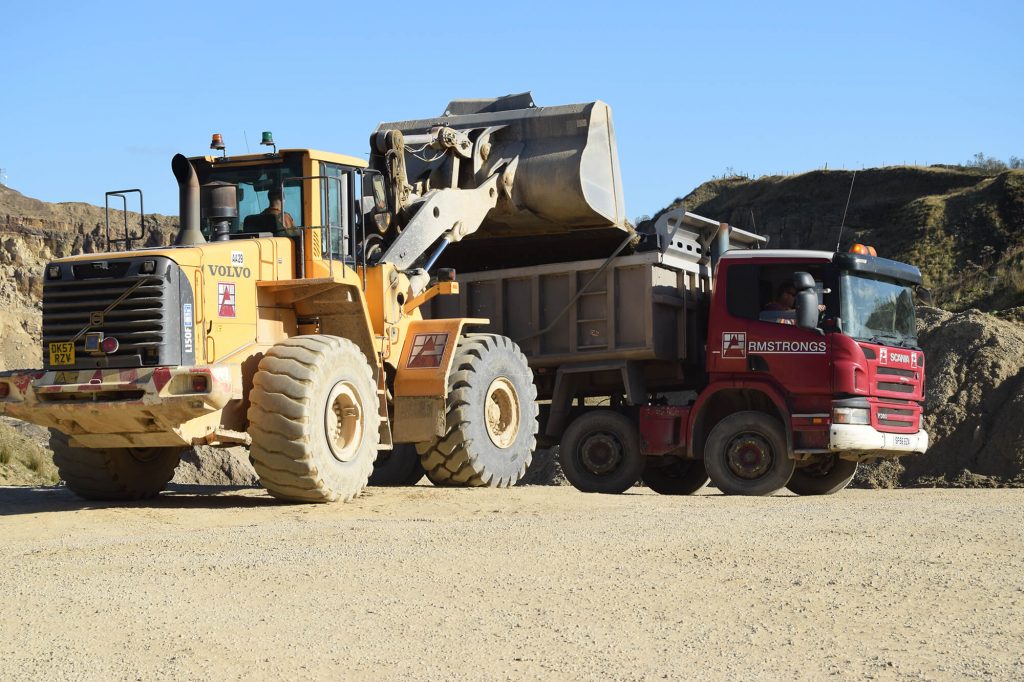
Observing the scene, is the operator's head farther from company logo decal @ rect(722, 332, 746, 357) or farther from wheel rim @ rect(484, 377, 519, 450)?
wheel rim @ rect(484, 377, 519, 450)

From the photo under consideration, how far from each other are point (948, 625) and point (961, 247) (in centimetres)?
3587

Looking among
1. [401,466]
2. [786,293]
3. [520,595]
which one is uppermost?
[786,293]

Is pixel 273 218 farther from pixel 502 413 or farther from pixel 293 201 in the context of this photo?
pixel 502 413

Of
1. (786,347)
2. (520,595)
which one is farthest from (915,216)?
(520,595)

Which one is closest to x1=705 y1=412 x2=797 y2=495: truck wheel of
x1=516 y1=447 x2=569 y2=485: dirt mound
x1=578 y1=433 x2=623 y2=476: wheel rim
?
x1=578 y1=433 x2=623 y2=476: wheel rim

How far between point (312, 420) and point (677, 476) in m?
6.85

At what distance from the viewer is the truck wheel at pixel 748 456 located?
14633 mm

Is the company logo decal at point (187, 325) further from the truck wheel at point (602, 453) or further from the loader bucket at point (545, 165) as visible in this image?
the truck wheel at point (602, 453)

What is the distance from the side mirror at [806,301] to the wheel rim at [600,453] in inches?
121

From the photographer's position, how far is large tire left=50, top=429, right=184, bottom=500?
12953mm

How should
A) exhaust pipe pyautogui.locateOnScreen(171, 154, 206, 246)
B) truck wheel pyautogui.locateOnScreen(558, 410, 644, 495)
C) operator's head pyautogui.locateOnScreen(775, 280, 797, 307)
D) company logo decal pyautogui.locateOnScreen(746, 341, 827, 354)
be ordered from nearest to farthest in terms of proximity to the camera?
1. exhaust pipe pyautogui.locateOnScreen(171, 154, 206, 246)
2. company logo decal pyautogui.locateOnScreen(746, 341, 827, 354)
3. operator's head pyautogui.locateOnScreen(775, 280, 797, 307)
4. truck wheel pyautogui.locateOnScreen(558, 410, 644, 495)

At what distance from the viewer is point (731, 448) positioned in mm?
14898

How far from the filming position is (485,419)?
14258 mm

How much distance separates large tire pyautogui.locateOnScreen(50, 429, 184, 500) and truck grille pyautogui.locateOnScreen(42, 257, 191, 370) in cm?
150
